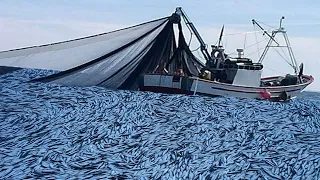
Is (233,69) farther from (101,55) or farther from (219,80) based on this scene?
(101,55)

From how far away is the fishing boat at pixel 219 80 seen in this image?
1545 centimetres

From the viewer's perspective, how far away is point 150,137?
9.91m

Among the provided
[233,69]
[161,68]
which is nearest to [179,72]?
[161,68]

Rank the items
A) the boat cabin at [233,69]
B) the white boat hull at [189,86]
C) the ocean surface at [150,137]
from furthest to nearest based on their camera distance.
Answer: the boat cabin at [233,69] → the white boat hull at [189,86] → the ocean surface at [150,137]

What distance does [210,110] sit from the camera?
1146 cm

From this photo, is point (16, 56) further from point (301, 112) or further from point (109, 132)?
point (301, 112)

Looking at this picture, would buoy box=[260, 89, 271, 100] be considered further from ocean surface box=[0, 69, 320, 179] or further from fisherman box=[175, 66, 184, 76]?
ocean surface box=[0, 69, 320, 179]

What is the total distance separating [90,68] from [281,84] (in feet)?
29.2

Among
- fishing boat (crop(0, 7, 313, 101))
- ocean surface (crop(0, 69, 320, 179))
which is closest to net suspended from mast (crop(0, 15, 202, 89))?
fishing boat (crop(0, 7, 313, 101))

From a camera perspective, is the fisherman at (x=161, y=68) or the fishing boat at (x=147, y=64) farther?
the fisherman at (x=161, y=68)

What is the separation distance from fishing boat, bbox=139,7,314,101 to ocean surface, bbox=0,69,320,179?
9.46 feet

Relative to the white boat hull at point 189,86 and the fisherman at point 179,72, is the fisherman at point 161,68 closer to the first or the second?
the fisherman at point 179,72

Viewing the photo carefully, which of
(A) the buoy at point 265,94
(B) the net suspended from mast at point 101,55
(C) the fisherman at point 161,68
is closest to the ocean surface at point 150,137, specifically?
(B) the net suspended from mast at point 101,55

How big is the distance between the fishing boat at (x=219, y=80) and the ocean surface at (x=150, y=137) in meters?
2.88
